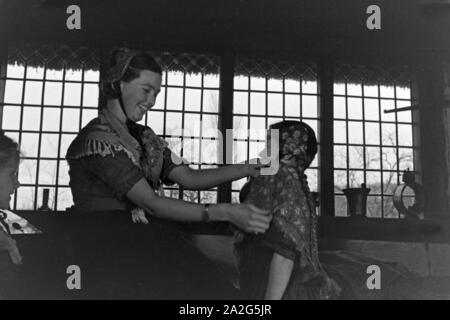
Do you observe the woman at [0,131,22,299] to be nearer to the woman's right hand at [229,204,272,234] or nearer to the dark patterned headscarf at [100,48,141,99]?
the dark patterned headscarf at [100,48,141,99]

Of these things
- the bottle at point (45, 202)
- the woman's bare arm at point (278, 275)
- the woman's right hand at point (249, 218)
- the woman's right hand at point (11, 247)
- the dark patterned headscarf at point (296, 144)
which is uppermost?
the dark patterned headscarf at point (296, 144)

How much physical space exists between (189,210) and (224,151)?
44cm

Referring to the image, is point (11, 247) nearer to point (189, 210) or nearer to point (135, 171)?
point (135, 171)

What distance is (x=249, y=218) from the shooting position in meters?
1.49

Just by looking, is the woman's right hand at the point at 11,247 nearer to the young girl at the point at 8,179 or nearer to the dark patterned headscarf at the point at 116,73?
the young girl at the point at 8,179

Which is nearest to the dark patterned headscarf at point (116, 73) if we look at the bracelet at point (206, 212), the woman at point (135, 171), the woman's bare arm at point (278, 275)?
the woman at point (135, 171)

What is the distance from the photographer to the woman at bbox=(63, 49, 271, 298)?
150 centimetres

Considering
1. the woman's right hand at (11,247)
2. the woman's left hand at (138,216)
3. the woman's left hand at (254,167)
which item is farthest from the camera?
the woman's left hand at (254,167)

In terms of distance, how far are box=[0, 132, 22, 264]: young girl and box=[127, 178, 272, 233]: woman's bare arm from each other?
53 cm

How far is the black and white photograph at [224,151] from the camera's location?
160 centimetres

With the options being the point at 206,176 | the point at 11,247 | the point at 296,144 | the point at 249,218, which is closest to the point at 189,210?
the point at 249,218

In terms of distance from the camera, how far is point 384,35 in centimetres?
209

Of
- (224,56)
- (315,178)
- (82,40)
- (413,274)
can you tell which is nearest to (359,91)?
(315,178)
